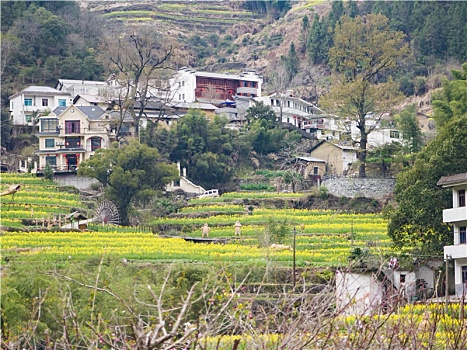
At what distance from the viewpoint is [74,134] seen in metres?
51.8

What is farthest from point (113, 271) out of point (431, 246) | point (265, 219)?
point (265, 219)

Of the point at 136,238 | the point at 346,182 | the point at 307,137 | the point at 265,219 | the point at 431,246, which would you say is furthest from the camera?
the point at 307,137

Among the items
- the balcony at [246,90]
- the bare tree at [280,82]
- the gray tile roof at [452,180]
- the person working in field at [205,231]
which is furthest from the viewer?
the balcony at [246,90]

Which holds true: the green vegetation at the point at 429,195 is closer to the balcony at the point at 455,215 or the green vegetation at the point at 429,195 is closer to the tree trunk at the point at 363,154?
the balcony at the point at 455,215

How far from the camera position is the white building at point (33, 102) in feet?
184

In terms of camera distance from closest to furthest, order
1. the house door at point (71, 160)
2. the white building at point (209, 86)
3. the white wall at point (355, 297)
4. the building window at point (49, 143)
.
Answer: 1. the white wall at point (355, 297)
2. the house door at point (71, 160)
3. the building window at point (49, 143)
4. the white building at point (209, 86)

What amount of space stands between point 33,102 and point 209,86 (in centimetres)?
1261

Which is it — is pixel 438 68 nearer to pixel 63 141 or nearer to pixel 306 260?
pixel 63 141

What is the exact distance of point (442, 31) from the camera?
69375 millimetres

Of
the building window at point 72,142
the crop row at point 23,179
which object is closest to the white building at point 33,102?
the building window at point 72,142

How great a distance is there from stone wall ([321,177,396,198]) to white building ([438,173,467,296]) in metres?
12.4

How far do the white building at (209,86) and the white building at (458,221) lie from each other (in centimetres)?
3166

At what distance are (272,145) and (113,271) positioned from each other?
90.9 ft

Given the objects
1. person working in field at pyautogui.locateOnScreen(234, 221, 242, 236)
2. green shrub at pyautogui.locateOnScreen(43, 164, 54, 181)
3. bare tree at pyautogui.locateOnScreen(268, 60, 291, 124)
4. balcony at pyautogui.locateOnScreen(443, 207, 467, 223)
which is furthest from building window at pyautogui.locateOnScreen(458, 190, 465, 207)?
bare tree at pyautogui.locateOnScreen(268, 60, 291, 124)
